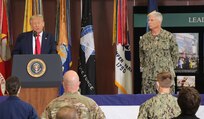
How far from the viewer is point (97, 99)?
605 cm

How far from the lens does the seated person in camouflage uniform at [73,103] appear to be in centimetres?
396

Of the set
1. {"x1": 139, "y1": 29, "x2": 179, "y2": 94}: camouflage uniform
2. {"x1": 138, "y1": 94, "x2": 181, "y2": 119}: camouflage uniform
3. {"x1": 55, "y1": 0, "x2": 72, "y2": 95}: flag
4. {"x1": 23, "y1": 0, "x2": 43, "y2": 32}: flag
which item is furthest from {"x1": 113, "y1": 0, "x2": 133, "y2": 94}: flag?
{"x1": 138, "y1": 94, "x2": 181, "y2": 119}: camouflage uniform

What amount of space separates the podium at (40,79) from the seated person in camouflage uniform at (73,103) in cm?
149

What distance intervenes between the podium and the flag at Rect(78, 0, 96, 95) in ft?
7.98

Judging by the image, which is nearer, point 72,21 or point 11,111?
point 11,111

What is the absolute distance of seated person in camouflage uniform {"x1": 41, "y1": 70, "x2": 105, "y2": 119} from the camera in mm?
3961

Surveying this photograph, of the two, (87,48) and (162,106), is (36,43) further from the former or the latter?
(162,106)

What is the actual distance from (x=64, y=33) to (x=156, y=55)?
212 cm

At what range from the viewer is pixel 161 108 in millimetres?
4645

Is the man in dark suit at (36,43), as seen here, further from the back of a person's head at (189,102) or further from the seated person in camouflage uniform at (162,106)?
the back of a person's head at (189,102)

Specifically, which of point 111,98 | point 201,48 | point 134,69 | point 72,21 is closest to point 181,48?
point 201,48

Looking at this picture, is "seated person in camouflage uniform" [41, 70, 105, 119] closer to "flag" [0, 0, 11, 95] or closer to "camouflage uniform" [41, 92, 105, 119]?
"camouflage uniform" [41, 92, 105, 119]

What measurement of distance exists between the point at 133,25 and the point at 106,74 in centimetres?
97

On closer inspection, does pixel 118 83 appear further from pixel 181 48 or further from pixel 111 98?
pixel 111 98
